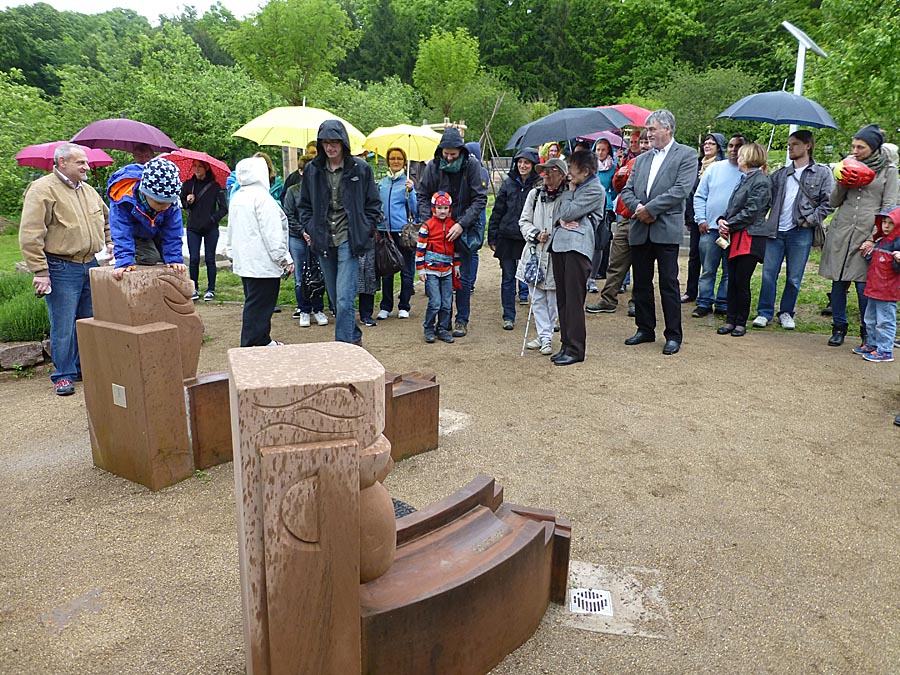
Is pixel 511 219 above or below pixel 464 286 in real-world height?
above

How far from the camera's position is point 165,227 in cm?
425

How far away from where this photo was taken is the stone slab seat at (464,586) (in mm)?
1991

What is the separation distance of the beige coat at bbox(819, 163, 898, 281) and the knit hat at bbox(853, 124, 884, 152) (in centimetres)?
25

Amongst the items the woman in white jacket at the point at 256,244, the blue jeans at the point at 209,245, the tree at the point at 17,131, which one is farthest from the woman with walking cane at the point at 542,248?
the tree at the point at 17,131

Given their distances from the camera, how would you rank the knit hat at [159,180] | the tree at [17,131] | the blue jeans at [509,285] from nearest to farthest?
the knit hat at [159,180], the blue jeans at [509,285], the tree at [17,131]

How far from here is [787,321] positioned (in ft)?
23.4

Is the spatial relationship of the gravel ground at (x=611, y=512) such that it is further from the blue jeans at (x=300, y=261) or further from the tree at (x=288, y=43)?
the tree at (x=288, y=43)

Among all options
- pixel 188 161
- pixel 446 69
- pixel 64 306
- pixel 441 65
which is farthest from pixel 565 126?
pixel 441 65

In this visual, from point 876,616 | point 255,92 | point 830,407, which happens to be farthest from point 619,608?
point 255,92

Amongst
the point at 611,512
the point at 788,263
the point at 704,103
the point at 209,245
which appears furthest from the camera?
the point at 704,103

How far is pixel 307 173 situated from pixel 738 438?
3.84 meters

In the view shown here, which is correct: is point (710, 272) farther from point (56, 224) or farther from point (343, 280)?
point (56, 224)

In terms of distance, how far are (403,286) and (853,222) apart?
454 centimetres

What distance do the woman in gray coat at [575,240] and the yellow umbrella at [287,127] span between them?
3.26m
